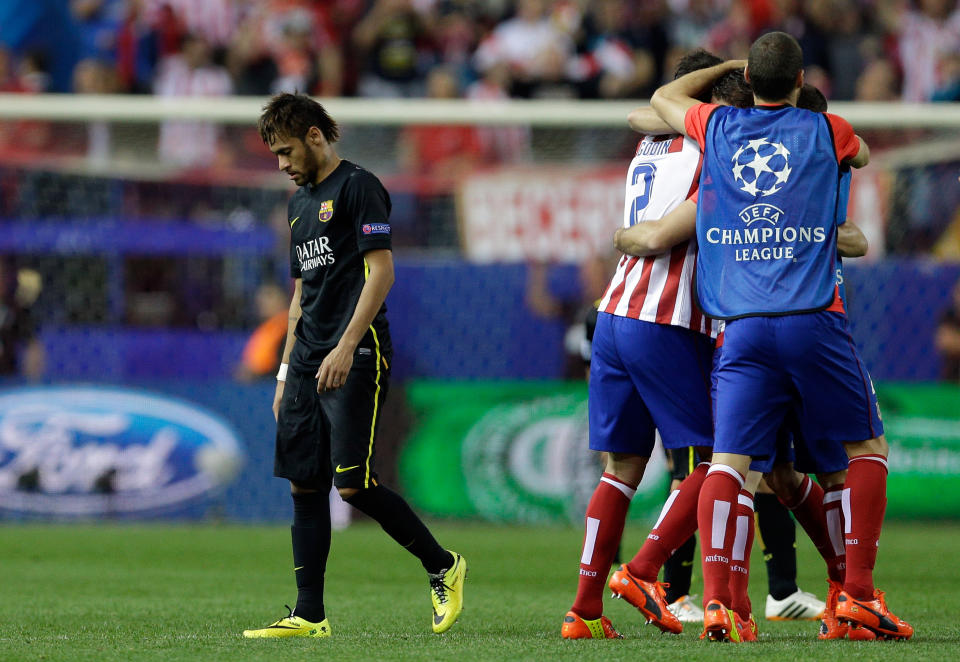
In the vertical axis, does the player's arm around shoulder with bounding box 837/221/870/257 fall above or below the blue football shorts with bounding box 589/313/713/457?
above

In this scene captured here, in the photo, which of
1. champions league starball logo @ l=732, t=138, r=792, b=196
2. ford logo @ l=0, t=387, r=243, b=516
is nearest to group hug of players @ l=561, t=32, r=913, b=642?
champions league starball logo @ l=732, t=138, r=792, b=196

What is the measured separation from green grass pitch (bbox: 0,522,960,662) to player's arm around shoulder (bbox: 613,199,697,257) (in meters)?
1.40

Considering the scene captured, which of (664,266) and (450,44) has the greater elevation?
(450,44)

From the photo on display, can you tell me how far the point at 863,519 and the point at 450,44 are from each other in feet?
37.3

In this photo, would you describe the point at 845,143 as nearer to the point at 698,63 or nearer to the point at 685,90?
the point at 685,90

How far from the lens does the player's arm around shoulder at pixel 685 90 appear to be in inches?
208

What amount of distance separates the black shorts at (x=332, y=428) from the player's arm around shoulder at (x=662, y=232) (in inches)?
42.5

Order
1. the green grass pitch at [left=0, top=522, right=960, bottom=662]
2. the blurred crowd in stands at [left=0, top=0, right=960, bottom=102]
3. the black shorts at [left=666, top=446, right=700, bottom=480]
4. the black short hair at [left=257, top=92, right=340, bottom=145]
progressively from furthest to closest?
the blurred crowd in stands at [left=0, top=0, right=960, bottom=102]
the black shorts at [left=666, top=446, right=700, bottom=480]
the black short hair at [left=257, top=92, right=340, bottom=145]
the green grass pitch at [left=0, top=522, right=960, bottom=662]

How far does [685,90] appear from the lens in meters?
5.36

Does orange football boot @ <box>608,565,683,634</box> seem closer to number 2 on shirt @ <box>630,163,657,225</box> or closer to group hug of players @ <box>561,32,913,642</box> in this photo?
group hug of players @ <box>561,32,913,642</box>

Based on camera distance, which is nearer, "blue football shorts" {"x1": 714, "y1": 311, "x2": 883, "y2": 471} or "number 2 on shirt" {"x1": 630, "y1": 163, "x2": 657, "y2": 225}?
"blue football shorts" {"x1": 714, "y1": 311, "x2": 883, "y2": 471}

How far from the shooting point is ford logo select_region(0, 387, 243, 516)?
1184cm

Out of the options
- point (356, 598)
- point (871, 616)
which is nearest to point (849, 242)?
point (871, 616)

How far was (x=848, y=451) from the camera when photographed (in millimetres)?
5199
